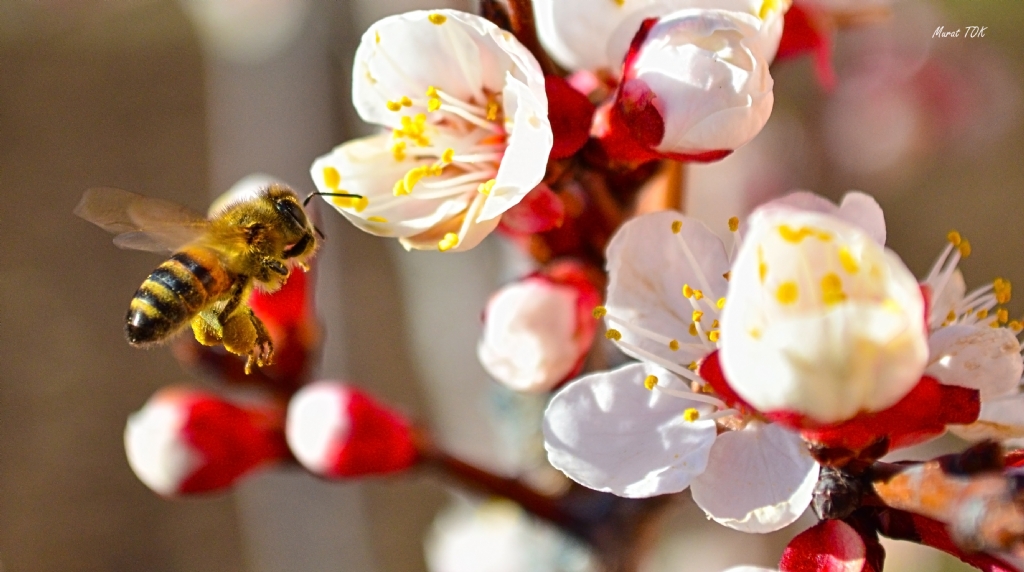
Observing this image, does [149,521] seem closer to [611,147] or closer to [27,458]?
[27,458]

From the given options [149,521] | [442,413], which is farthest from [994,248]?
[149,521]

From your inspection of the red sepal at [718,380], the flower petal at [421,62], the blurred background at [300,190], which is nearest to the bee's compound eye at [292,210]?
the flower petal at [421,62]

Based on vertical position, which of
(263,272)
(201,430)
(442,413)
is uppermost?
(263,272)

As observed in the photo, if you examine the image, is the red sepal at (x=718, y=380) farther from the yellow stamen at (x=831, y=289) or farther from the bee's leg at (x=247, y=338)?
the bee's leg at (x=247, y=338)

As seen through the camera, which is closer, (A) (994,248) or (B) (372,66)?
(B) (372,66)

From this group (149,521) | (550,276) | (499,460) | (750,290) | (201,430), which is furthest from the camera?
(149,521)

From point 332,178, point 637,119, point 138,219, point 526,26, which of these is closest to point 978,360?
point 637,119
